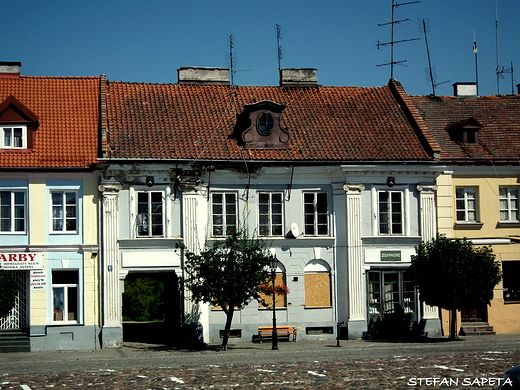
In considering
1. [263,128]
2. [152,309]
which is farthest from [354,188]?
[152,309]

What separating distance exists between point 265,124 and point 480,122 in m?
10.6

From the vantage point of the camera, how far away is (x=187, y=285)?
31234mm

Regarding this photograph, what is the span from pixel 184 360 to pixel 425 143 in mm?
14766

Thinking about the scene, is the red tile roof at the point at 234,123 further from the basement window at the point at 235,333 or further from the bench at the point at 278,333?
the basement window at the point at 235,333

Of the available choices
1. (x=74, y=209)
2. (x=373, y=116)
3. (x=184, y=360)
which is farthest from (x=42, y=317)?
(x=373, y=116)

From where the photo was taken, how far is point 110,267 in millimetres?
32406

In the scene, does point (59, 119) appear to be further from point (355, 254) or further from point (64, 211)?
point (355, 254)

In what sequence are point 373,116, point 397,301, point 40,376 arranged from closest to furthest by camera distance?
point 40,376, point 397,301, point 373,116

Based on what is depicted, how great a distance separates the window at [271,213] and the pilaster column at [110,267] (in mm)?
5914

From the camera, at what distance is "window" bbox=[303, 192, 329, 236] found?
113 feet

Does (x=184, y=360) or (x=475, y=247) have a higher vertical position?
(x=475, y=247)

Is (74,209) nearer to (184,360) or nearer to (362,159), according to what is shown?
(184,360)

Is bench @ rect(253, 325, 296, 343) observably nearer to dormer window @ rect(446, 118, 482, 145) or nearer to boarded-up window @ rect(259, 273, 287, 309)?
boarded-up window @ rect(259, 273, 287, 309)

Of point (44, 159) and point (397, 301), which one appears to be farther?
point (397, 301)
